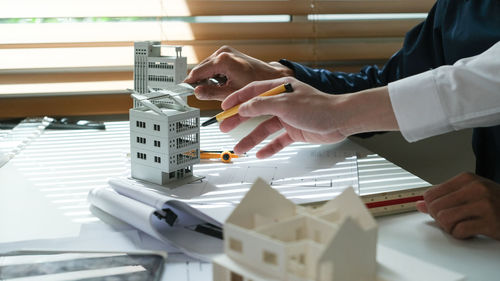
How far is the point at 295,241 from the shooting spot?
1.86 feet

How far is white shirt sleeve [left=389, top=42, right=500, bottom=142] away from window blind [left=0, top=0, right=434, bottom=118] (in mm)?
826


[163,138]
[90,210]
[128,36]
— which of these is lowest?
[90,210]

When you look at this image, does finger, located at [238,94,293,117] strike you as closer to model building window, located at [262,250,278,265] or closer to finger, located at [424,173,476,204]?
finger, located at [424,173,476,204]

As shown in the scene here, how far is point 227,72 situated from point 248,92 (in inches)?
9.0

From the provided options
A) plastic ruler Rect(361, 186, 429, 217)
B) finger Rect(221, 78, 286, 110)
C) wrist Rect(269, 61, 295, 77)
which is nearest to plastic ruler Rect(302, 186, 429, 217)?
plastic ruler Rect(361, 186, 429, 217)

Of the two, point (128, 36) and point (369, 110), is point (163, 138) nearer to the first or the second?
point (369, 110)

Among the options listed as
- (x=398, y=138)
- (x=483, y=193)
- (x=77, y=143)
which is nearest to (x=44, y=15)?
(x=77, y=143)

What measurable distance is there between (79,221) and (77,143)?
1.46ft

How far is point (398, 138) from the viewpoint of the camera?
5.54 ft

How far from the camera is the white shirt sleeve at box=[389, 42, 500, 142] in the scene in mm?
818

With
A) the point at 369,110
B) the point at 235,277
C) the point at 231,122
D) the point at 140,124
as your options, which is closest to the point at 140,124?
the point at 140,124

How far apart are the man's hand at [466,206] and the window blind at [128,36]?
34.2 inches

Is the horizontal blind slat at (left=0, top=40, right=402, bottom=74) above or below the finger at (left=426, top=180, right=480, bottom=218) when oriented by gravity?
above

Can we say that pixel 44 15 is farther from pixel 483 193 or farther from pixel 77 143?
pixel 483 193
